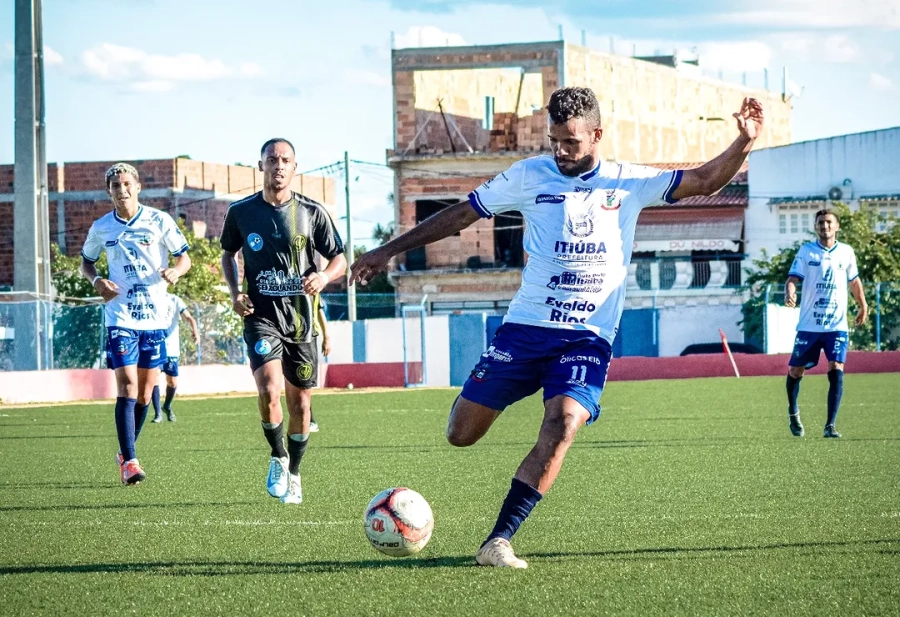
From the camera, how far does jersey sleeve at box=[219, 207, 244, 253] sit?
8.52 meters

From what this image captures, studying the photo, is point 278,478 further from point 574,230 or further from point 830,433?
point 830,433

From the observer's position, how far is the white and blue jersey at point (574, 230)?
6.13m

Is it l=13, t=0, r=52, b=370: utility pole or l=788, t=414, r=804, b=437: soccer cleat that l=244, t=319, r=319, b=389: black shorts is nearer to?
l=788, t=414, r=804, b=437: soccer cleat

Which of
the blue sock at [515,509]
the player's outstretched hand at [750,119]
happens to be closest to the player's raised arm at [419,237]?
the blue sock at [515,509]

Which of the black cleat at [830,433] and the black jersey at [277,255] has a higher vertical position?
the black jersey at [277,255]

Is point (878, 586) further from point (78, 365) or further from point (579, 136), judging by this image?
point (78, 365)

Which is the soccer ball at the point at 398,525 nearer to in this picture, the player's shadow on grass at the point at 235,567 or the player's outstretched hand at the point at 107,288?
the player's shadow on grass at the point at 235,567

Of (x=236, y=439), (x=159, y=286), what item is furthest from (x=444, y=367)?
(x=159, y=286)

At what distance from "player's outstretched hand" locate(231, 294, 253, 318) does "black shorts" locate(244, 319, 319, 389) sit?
8cm

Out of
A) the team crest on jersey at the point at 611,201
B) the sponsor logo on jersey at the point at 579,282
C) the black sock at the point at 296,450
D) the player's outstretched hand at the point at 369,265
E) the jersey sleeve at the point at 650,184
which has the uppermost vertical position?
the jersey sleeve at the point at 650,184

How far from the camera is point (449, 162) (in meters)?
51.9

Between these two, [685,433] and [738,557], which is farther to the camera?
[685,433]

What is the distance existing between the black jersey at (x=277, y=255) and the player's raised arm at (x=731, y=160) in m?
3.09

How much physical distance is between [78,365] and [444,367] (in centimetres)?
940
